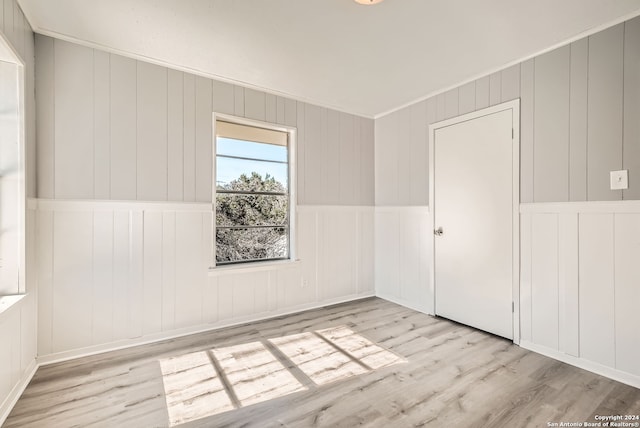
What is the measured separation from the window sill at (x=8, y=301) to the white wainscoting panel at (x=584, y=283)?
12.1 ft

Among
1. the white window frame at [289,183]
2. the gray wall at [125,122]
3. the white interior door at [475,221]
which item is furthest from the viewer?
the white window frame at [289,183]

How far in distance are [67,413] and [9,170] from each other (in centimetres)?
156

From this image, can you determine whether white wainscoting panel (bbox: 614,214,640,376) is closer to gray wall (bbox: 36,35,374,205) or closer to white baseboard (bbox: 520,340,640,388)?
white baseboard (bbox: 520,340,640,388)

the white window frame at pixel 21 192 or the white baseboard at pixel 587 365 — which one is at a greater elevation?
the white window frame at pixel 21 192

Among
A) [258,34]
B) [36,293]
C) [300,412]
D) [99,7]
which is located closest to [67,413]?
[36,293]

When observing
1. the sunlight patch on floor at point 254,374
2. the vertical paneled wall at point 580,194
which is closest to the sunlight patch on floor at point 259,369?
the sunlight patch on floor at point 254,374

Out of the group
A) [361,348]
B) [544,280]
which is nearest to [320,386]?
[361,348]

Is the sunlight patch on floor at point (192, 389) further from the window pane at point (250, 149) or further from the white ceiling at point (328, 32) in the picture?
the white ceiling at point (328, 32)

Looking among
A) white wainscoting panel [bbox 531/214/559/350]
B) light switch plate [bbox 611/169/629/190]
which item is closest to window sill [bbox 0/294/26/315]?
white wainscoting panel [bbox 531/214/559/350]

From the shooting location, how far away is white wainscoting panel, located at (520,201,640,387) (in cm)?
203

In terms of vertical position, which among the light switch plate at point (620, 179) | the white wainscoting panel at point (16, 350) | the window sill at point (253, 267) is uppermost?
the light switch plate at point (620, 179)

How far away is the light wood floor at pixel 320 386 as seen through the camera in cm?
169

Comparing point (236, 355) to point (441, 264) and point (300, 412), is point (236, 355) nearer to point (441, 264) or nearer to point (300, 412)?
point (300, 412)

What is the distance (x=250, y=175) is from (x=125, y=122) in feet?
3.97
